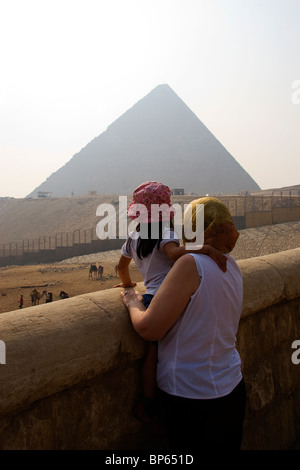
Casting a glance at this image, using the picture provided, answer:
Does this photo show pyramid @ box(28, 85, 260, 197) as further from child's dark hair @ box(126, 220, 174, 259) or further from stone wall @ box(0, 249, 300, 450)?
stone wall @ box(0, 249, 300, 450)

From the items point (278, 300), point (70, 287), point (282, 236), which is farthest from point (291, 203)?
point (278, 300)

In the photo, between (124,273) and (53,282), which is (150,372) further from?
(53,282)

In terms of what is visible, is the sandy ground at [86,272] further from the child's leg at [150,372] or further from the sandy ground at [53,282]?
the child's leg at [150,372]

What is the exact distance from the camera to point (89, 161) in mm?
169000

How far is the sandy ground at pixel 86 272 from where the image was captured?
1866 cm

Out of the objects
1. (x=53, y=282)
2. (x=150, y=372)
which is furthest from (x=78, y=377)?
(x=53, y=282)

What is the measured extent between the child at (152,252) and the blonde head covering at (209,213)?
122 mm

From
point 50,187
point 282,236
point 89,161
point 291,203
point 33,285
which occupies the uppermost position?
point 89,161

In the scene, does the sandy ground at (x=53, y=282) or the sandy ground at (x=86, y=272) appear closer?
the sandy ground at (x=53, y=282)

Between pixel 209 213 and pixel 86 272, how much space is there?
931 inches

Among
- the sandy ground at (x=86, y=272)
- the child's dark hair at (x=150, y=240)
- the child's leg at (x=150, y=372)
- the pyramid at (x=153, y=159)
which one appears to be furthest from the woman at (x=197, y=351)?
the pyramid at (x=153, y=159)
